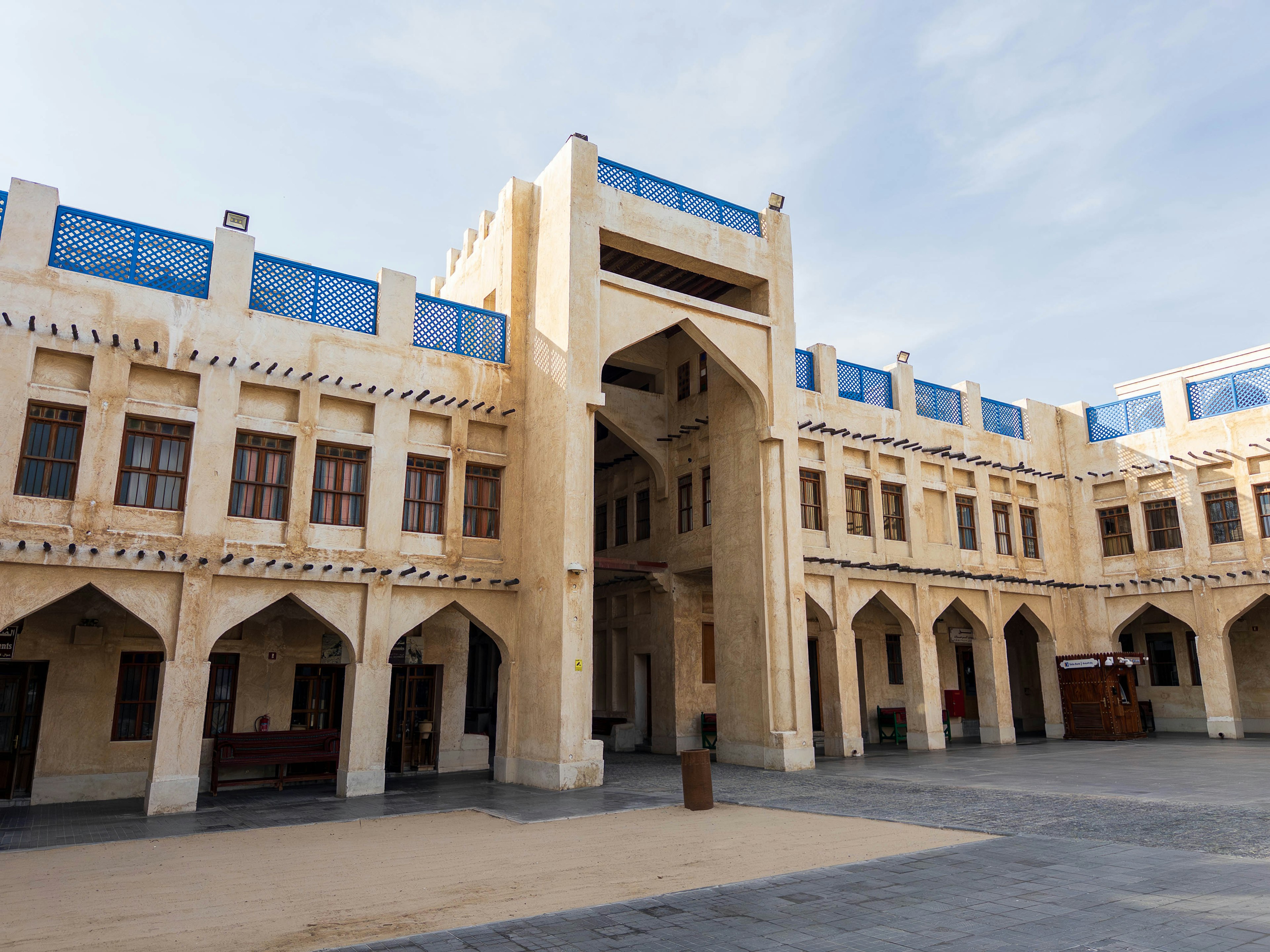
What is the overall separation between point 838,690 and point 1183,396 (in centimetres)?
1299

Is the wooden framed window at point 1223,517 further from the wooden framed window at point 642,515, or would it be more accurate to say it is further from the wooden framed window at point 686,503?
the wooden framed window at point 642,515

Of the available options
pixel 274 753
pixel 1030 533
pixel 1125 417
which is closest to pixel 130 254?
pixel 274 753

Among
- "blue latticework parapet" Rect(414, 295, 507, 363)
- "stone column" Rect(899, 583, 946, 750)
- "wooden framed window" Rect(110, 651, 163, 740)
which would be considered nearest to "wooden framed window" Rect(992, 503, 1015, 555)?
"stone column" Rect(899, 583, 946, 750)

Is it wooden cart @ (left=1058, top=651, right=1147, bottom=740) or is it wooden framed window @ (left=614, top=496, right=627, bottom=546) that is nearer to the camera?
wooden cart @ (left=1058, top=651, right=1147, bottom=740)

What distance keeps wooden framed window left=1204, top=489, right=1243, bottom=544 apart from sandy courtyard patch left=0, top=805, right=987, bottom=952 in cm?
1810

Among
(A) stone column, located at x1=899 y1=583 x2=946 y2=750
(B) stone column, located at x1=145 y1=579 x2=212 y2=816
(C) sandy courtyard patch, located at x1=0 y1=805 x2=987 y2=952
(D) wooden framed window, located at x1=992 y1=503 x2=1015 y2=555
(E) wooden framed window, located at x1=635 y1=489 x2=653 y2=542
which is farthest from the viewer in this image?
(D) wooden framed window, located at x1=992 y1=503 x2=1015 y2=555

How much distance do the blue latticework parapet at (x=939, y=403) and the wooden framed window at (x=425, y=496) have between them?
1355 centimetres

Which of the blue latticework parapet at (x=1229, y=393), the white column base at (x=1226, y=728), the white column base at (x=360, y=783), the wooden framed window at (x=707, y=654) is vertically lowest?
the white column base at (x=360, y=783)

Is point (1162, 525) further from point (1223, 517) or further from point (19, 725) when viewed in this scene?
point (19, 725)

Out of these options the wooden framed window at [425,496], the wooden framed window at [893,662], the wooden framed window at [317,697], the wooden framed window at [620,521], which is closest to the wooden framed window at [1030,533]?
the wooden framed window at [893,662]

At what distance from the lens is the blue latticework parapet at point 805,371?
69.7ft

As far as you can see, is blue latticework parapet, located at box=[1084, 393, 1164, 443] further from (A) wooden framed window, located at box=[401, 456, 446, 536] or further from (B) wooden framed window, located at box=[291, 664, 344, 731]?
(B) wooden framed window, located at box=[291, 664, 344, 731]

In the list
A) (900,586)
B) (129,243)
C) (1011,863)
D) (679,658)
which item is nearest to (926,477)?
(900,586)

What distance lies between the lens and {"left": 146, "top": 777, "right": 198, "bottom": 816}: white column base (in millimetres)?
12125
